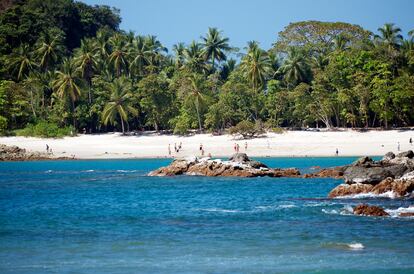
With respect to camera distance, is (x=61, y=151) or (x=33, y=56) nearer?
(x=61, y=151)

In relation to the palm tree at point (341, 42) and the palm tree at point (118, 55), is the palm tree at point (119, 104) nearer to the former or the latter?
the palm tree at point (118, 55)

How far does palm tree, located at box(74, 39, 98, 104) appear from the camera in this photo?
94.0m

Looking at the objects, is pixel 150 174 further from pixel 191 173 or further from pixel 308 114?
pixel 308 114

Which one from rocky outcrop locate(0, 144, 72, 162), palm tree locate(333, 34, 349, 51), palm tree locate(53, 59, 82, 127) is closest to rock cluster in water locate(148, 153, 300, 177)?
rocky outcrop locate(0, 144, 72, 162)

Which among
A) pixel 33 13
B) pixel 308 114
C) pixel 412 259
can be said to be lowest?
pixel 412 259

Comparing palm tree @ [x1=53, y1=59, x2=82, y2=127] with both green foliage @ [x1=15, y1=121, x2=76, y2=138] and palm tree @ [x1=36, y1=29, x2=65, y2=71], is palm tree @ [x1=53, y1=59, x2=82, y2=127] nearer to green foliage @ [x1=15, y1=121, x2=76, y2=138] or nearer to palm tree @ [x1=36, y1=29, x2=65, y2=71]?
green foliage @ [x1=15, y1=121, x2=76, y2=138]

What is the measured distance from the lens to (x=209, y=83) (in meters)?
87.1

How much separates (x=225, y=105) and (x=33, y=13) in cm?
4214

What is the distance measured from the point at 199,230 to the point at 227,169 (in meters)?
24.7

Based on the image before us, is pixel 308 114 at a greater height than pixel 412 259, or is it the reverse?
pixel 308 114

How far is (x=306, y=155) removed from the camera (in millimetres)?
71625

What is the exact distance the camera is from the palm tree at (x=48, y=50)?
9781cm

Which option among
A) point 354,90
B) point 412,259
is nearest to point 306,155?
point 354,90

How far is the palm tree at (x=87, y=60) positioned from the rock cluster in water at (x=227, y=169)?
4132cm
